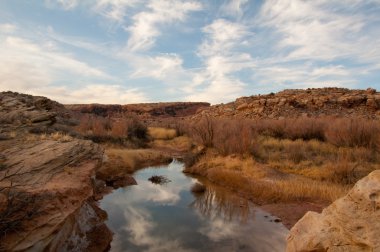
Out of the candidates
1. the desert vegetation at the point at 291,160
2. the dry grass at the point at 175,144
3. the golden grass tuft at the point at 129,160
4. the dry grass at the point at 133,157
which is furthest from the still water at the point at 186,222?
the dry grass at the point at 175,144

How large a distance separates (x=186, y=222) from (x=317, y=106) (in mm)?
25910

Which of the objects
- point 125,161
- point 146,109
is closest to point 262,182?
point 125,161

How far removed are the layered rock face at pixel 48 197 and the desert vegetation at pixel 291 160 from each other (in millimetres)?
5590

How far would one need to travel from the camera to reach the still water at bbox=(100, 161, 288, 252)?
25.0 ft

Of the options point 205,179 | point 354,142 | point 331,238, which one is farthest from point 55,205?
point 354,142

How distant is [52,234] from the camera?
548cm

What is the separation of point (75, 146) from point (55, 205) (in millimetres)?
3864

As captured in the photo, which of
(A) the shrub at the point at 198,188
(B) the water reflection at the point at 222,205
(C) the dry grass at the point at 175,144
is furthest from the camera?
(C) the dry grass at the point at 175,144

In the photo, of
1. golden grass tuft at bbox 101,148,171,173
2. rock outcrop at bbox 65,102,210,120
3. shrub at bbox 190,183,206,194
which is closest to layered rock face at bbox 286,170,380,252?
shrub at bbox 190,183,206,194

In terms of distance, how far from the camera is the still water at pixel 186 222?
7.63 meters

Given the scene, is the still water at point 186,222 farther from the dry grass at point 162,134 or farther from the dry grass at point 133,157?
the dry grass at point 162,134

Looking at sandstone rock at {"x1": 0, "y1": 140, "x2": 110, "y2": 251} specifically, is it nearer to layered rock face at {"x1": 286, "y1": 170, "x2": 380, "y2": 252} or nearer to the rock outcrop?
layered rock face at {"x1": 286, "y1": 170, "x2": 380, "y2": 252}

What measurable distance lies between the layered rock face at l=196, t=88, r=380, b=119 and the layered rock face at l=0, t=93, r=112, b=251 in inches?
944

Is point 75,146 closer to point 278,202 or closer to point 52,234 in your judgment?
point 52,234
